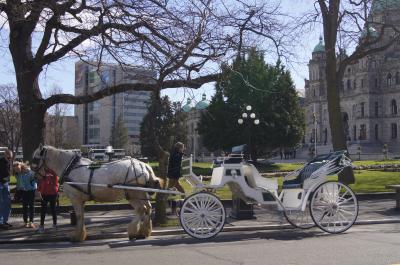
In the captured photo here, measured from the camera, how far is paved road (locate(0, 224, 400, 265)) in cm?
897

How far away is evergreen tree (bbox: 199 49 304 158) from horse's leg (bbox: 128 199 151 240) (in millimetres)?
40940

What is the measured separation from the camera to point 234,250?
33.1ft

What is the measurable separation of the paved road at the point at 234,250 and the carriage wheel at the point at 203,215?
0.25 m

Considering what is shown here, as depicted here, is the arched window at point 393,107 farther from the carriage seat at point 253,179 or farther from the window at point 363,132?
the carriage seat at point 253,179

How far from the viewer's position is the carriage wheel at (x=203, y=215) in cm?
1156

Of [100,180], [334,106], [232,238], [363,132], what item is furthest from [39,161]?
[363,132]

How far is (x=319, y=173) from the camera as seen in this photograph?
1238cm

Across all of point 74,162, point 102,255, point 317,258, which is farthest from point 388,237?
point 74,162

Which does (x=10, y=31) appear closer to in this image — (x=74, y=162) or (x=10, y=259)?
(x=74, y=162)

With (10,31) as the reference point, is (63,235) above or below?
below

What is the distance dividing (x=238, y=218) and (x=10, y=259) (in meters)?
6.69

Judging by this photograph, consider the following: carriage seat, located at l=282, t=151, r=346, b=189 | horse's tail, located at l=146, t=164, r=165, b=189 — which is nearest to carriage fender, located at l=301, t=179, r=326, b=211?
carriage seat, located at l=282, t=151, r=346, b=189

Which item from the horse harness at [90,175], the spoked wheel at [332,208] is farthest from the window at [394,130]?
the horse harness at [90,175]

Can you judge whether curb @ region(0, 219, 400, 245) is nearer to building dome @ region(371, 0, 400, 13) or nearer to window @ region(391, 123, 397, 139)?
building dome @ region(371, 0, 400, 13)
